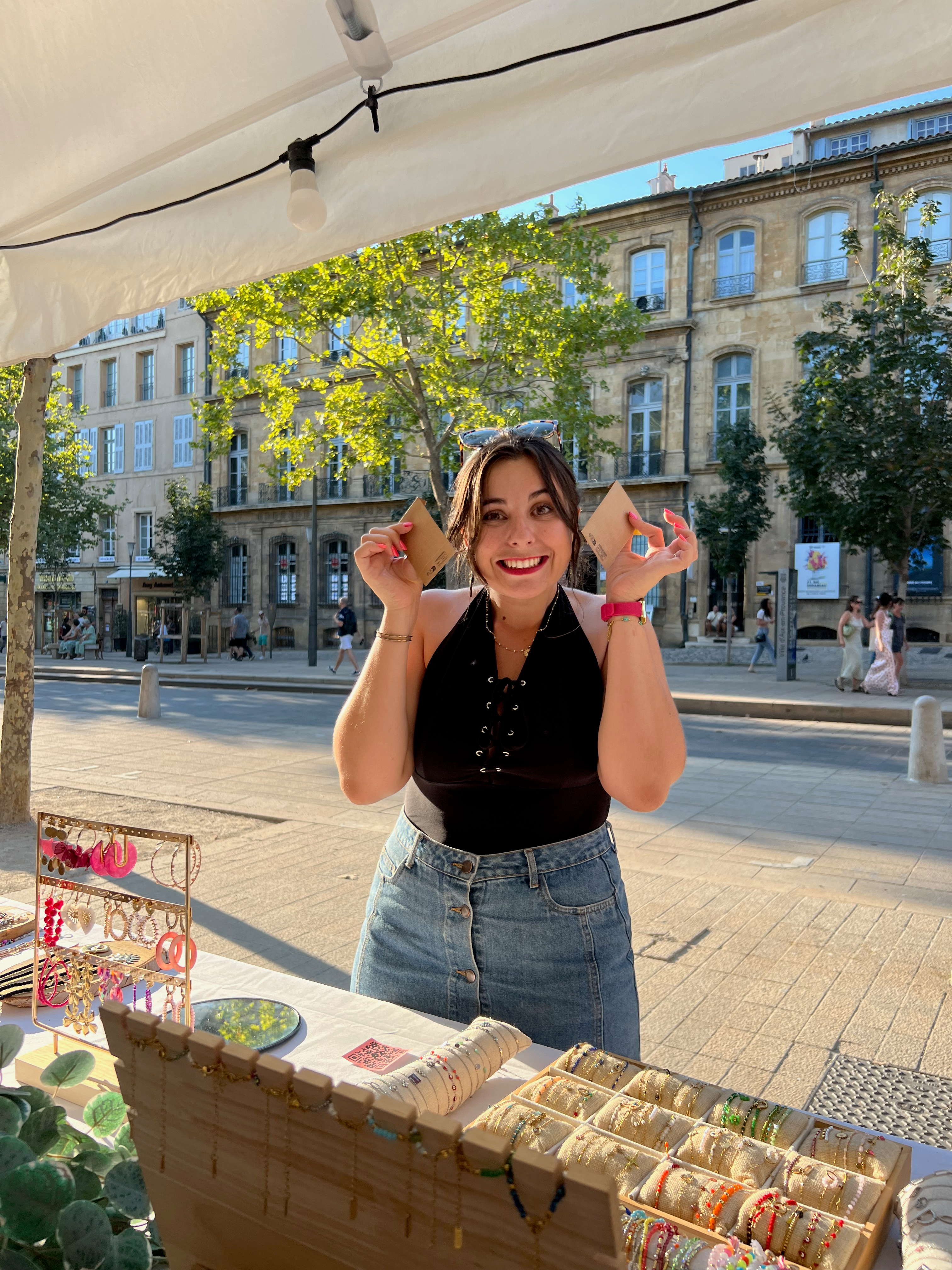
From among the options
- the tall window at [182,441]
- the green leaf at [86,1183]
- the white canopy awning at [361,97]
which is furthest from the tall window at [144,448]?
the green leaf at [86,1183]

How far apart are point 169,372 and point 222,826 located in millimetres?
37318

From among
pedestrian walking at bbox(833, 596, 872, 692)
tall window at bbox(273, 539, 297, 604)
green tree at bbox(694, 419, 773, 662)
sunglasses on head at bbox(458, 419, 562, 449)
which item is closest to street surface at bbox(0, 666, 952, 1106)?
sunglasses on head at bbox(458, 419, 562, 449)

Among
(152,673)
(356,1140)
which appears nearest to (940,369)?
(152,673)

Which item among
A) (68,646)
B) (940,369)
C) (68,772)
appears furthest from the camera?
(68,646)

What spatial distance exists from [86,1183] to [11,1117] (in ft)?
0.45

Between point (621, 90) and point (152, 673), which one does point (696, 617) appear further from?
point (621, 90)

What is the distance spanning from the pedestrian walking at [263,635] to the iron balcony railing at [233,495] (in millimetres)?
5892

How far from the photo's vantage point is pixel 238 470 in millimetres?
39062

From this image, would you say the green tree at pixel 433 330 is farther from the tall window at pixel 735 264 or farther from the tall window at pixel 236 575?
the tall window at pixel 236 575

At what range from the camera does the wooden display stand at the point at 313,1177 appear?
2.24 ft

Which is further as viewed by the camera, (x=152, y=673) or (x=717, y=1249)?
(x=152, y=673)

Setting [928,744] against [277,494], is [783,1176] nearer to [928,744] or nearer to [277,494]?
[928,744]

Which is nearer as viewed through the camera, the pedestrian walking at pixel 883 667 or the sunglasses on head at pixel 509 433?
the sunglasses on head at pixel 509 433

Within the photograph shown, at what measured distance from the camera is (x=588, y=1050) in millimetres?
1419
